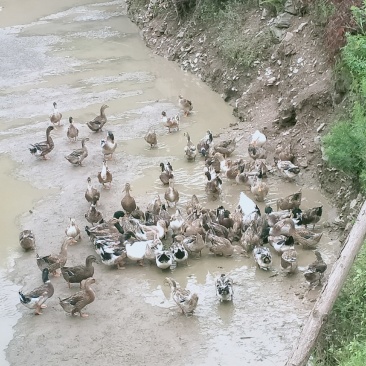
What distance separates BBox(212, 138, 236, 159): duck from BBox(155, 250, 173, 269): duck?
4.12 metres

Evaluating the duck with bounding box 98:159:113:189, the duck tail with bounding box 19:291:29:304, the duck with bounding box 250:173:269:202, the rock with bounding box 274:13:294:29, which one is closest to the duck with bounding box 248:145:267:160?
the duck with bounding box 250:173:269:202

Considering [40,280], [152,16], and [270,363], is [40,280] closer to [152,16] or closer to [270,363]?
[270,363]

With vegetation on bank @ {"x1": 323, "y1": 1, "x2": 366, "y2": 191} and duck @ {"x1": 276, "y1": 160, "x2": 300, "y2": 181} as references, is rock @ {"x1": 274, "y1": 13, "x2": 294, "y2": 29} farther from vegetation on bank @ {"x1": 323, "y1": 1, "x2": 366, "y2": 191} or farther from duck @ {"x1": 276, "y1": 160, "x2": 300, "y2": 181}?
duck @ {"x1": 276, "y1": 160, "x2": 300, "y2": 181}

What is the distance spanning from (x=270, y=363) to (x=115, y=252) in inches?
133

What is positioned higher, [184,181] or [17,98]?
[184,181]

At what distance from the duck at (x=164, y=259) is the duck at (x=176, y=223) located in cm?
101

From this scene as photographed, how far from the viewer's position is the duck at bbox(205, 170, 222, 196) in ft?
42.9

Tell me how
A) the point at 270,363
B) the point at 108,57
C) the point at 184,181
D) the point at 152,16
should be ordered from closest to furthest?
1. the point at 270,363
2. the point at 184,181
3. the point at 108,57
4. the point at 152,16

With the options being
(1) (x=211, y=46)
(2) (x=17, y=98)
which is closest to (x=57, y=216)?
(2) (x=17, y=98)

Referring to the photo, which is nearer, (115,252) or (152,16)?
(115,252)

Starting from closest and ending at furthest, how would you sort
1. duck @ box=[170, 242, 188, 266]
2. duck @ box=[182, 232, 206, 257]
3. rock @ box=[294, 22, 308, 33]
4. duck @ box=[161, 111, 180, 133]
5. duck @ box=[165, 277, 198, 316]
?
duck @ box=[165, 277, 198, 316], duck @ box=[170, 242, 188, 266], duck @ box=[182, 232, 206, 257], duck @ box=[161, 111, 180, 133], rock @ box=[294, 22, 308, 33]

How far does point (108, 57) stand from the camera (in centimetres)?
2212

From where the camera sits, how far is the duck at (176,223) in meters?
12.0

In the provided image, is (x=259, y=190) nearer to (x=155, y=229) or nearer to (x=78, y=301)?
(x=155, y=229)
